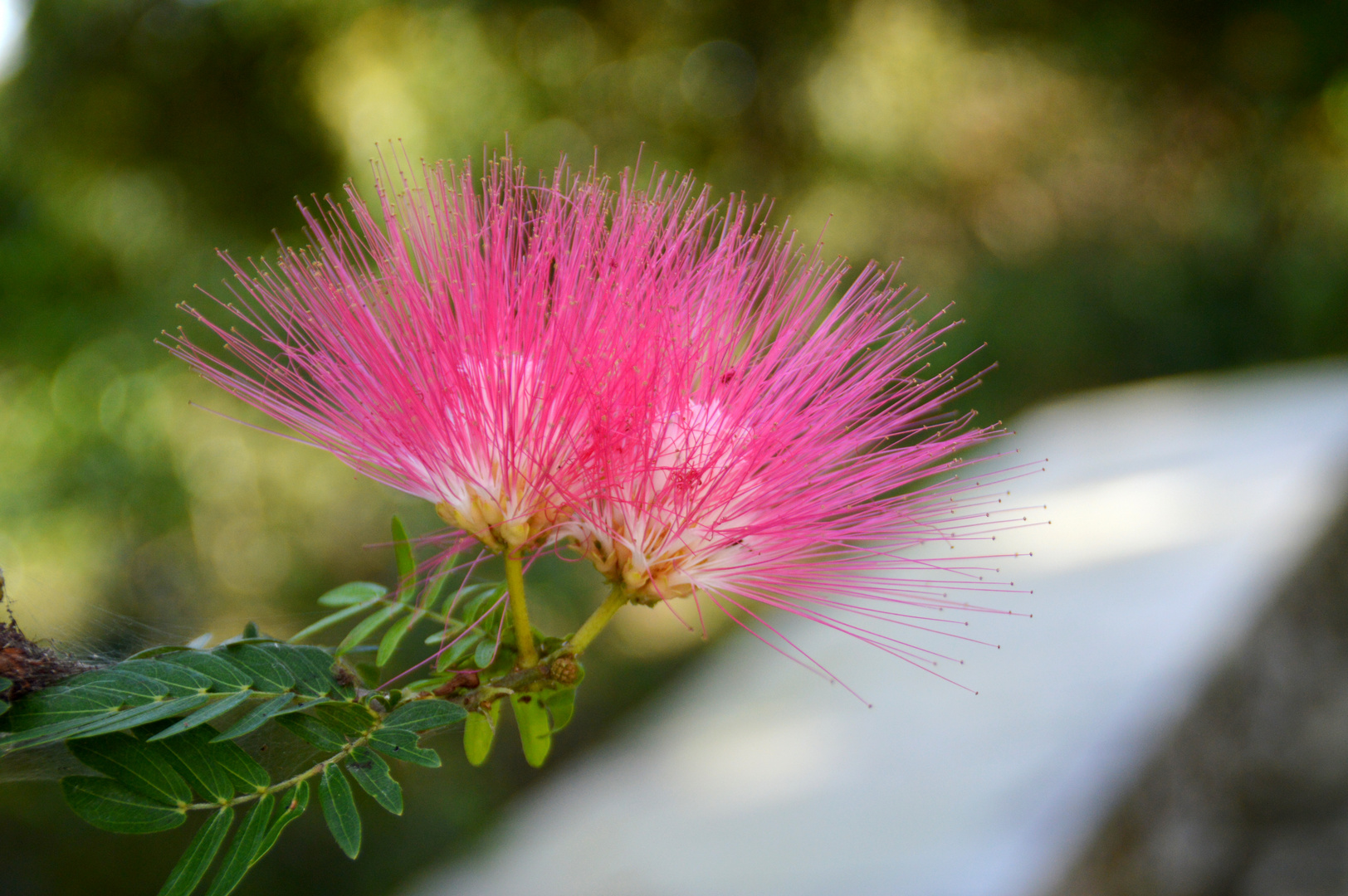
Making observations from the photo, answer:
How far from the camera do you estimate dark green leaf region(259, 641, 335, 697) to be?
69 centimetres

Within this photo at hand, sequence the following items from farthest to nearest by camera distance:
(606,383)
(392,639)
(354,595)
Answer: (354,595) → (392,639) → (606,383)

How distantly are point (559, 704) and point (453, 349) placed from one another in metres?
0.28

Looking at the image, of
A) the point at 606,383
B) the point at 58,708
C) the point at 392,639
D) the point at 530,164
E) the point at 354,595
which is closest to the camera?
the point at 58,708

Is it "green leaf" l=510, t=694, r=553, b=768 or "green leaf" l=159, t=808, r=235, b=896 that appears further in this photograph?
"green leaf" l=510, t=694, r=553, b=768

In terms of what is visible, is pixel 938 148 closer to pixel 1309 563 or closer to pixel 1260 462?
pixel 1260 462

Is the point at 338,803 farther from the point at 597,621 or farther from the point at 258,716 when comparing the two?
the point at 597,621

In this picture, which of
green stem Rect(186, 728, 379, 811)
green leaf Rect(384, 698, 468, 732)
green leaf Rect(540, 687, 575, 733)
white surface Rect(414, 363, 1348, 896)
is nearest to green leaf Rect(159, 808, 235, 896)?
green stem Rect(186, 728, 379, 811)

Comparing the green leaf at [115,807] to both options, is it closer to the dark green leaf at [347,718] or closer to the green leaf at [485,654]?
the dark green leaf at [347,718]

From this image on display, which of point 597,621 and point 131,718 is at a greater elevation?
point 597,621

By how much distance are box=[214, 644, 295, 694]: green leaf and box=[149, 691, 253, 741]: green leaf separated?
0.01 metres

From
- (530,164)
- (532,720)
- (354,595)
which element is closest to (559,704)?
(532,720)

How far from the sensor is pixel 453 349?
720 mm

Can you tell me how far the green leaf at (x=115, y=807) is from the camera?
2.03ft

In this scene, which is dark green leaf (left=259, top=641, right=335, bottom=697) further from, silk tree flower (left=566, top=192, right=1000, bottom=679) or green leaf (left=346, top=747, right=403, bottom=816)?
silk tree flower (left=566, top=192, right=1000, bottom=679)
